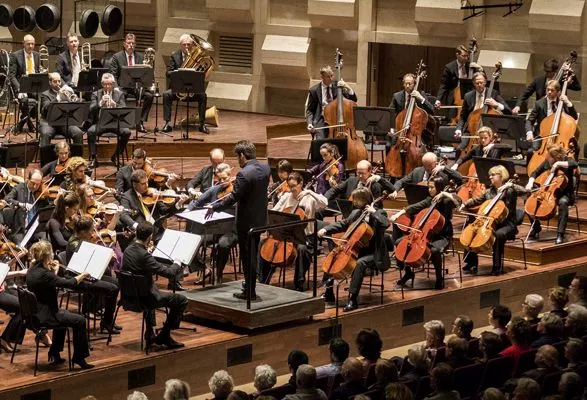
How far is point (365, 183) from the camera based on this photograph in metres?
10.6

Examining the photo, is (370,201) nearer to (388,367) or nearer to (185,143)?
(388,367)

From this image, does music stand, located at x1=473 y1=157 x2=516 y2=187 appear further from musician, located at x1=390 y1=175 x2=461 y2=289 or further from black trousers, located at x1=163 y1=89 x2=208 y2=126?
black trousers, located at x1=163 y1=89 x2=208 y2=126

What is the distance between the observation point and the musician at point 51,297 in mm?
8141

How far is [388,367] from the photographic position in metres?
7.06

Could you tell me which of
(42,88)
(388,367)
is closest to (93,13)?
(42,88)

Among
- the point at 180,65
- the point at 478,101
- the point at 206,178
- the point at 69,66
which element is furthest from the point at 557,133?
the point at 69,66

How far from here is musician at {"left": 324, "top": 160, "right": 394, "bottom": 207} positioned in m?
10.6

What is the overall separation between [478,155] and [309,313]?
3.12 meters

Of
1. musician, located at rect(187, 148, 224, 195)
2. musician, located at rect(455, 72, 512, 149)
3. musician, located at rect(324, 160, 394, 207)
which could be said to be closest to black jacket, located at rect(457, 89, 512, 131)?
musician, located at rect(455, 72, 512, 149)

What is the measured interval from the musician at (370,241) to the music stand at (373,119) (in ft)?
8.46

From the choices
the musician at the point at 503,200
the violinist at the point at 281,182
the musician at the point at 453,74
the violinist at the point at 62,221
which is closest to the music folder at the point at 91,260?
the violinist at the point at 62,221

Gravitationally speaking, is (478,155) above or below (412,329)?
above

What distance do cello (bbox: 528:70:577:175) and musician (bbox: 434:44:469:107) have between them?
1.85 m

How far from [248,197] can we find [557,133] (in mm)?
3920
